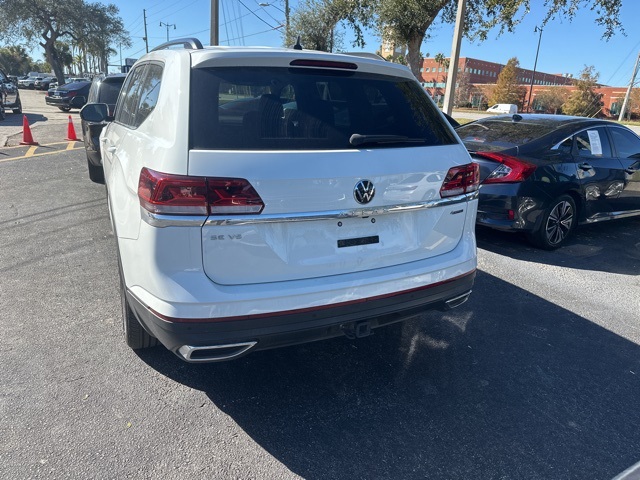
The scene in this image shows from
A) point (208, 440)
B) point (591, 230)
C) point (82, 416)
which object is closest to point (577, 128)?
point (591, 230)

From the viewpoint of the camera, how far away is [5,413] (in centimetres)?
254

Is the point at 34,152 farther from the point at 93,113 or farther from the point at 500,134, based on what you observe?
the point at 500,134

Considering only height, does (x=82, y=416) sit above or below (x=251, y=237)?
below

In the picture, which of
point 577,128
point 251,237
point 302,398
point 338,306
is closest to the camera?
point 251,237

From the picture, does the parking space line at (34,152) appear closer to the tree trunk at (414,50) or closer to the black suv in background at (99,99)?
the black suv in background at (99,99)

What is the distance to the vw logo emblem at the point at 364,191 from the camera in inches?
92.7

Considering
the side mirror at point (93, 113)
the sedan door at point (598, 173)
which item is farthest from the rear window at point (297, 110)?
the sedan door at point (598, 173)

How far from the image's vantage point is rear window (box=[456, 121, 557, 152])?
5.54m

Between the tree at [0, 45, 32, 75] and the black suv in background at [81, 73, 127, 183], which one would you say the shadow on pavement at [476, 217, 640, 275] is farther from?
the tree at [0, 45, 32, 75]

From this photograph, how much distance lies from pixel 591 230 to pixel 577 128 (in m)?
1.80

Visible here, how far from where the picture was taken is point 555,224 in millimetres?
5574

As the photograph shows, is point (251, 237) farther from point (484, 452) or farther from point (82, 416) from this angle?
point (484, 452)

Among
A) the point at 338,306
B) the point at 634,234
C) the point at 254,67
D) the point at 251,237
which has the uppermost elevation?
the point at 254,67

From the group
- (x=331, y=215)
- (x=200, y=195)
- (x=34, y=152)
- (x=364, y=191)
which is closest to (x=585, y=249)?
(x=364, y=191)
